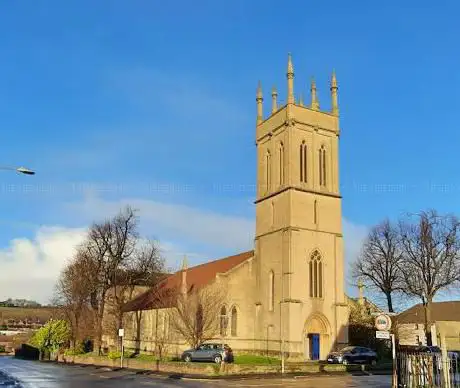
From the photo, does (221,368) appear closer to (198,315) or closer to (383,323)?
(198,315)

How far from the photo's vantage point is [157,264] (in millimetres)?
56938

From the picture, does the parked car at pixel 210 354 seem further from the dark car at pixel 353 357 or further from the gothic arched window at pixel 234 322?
the gothic arched window at pixel 234 322

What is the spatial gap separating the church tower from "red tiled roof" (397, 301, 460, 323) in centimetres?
3603

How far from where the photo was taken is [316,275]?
160 feet

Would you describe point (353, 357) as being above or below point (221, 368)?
above

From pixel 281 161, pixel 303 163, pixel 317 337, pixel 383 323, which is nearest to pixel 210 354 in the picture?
pixel 317 337

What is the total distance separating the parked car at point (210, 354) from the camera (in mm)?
39719

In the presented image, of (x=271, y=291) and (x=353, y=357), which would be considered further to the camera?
(x=271, y=291)

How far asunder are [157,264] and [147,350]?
996 centimetres

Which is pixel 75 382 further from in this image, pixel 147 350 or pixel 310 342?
pixel 147 350

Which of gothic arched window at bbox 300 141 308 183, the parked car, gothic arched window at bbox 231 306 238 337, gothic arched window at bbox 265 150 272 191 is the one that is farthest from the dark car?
gothic arched window at bbox 265 150 272 191

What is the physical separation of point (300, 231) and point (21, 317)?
130940 mm

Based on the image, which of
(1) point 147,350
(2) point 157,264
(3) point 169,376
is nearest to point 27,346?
(1) point 147,350

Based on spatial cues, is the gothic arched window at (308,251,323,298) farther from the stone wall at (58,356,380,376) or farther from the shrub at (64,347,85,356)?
the shrub at (64,347,85,356)
